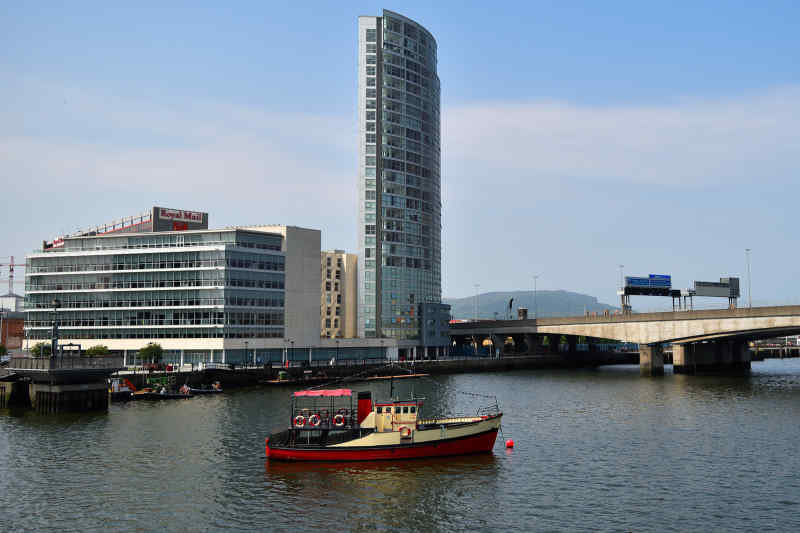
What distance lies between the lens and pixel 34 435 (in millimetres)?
78062

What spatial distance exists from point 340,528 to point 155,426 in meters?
44.1

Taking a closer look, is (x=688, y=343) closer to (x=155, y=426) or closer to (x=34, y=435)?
(x=155, y=426)

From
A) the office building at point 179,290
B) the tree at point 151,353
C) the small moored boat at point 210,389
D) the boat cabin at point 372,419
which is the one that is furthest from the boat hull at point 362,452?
the office building at point 179,290

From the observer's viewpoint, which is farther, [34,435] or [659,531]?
[34,435]

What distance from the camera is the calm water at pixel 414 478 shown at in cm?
4775

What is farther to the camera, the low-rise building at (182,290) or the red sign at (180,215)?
the red sign at (180,215)

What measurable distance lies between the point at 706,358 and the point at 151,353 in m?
134

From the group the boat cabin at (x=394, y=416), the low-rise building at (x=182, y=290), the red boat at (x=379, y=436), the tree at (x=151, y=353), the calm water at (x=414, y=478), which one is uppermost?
the low-rise building at (x=182, y=290)

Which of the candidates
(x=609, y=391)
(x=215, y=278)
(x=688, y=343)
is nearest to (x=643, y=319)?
(x=688, y=343)

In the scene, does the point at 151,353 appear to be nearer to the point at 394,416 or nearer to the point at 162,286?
the point at 162,286

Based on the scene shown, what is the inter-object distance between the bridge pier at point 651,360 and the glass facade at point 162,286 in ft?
277

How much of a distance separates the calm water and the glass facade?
64.7m

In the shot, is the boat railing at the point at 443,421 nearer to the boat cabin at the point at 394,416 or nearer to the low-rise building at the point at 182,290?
the boat cabin at the point at 394,416

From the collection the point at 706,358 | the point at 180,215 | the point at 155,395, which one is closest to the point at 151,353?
the point at 155,395
